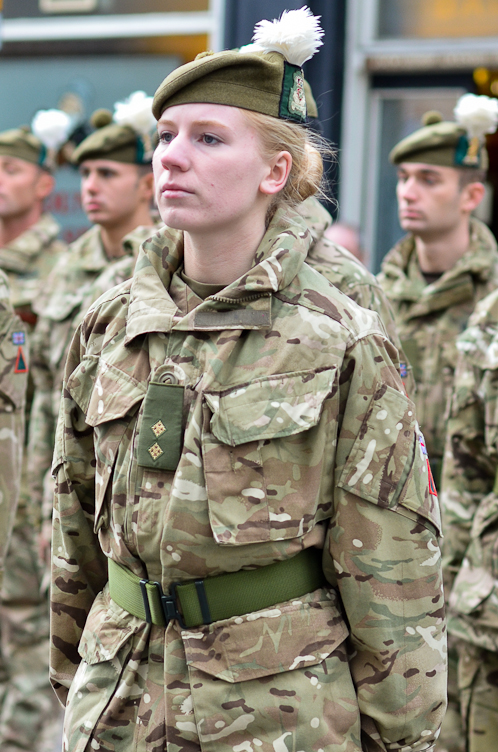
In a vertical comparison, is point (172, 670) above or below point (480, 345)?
below

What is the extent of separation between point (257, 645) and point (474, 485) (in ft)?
7.40

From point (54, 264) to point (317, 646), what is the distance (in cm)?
418

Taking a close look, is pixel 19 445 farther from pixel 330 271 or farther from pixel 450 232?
pixel 450 232

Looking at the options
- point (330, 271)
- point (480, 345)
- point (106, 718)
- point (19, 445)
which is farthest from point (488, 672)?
point (106, 718)

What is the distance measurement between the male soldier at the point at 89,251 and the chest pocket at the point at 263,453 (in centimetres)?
302

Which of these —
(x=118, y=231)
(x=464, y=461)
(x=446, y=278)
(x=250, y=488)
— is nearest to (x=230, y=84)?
(x=250, y=488)

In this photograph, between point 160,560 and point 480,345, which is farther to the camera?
point 480,345

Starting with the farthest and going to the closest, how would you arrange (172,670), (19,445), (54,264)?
(54,264), (19,445), (172,670)

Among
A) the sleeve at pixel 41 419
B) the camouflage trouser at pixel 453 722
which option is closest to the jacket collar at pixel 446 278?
the camouflage trouser at pixel 453 722

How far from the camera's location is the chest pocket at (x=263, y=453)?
2045mm

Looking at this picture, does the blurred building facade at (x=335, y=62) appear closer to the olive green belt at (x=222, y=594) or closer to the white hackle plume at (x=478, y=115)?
the white hackle plume at (x=478, y=115)

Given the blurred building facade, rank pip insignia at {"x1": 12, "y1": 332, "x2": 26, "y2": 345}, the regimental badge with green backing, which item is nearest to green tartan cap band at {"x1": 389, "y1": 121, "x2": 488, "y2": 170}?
the blurred building facade

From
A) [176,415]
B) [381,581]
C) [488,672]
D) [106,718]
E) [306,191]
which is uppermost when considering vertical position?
[306,191]

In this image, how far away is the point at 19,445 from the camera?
135 inches
